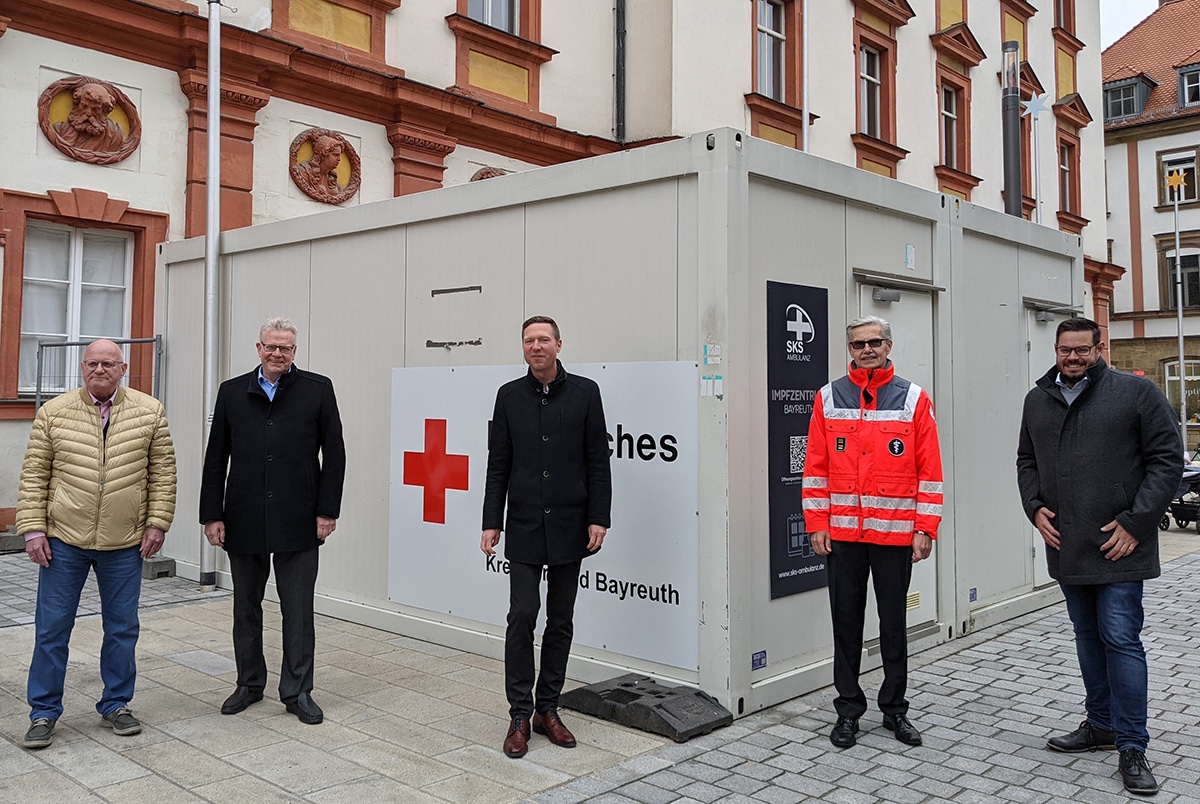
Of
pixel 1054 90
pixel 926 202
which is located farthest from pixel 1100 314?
pixel 926 202

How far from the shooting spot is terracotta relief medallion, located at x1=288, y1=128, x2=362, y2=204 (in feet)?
42.0

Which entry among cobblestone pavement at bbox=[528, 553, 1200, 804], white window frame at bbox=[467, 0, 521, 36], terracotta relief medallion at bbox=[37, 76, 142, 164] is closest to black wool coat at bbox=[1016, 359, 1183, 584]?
cobblestone pavement at bbox=[528, 553, 1200, 804]

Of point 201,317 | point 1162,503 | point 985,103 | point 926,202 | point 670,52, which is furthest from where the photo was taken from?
point 985,103

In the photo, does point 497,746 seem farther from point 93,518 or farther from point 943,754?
point 93,518

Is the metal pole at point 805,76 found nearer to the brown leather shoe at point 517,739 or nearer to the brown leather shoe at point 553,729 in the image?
the brown leather shoe at point 553,729

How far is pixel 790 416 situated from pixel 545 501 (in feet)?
5.35

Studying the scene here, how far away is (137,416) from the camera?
202 inches

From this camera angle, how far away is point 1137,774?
441 centimetres

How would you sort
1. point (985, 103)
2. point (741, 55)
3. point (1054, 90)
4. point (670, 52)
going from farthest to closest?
1. point (1054, 90)
2. point (985, 103)
3. point (741, 55)
4. point (670, 52)

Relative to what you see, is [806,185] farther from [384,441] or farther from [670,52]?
[670,52]

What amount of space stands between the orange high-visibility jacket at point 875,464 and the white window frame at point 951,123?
64.3 feet

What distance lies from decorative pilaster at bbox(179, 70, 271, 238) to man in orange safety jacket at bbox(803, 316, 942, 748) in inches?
343

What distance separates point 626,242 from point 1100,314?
25.9m

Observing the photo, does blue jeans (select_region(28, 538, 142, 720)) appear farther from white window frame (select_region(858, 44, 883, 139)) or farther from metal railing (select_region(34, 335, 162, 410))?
white window frame (select_region(858, 44, 883, 139))
